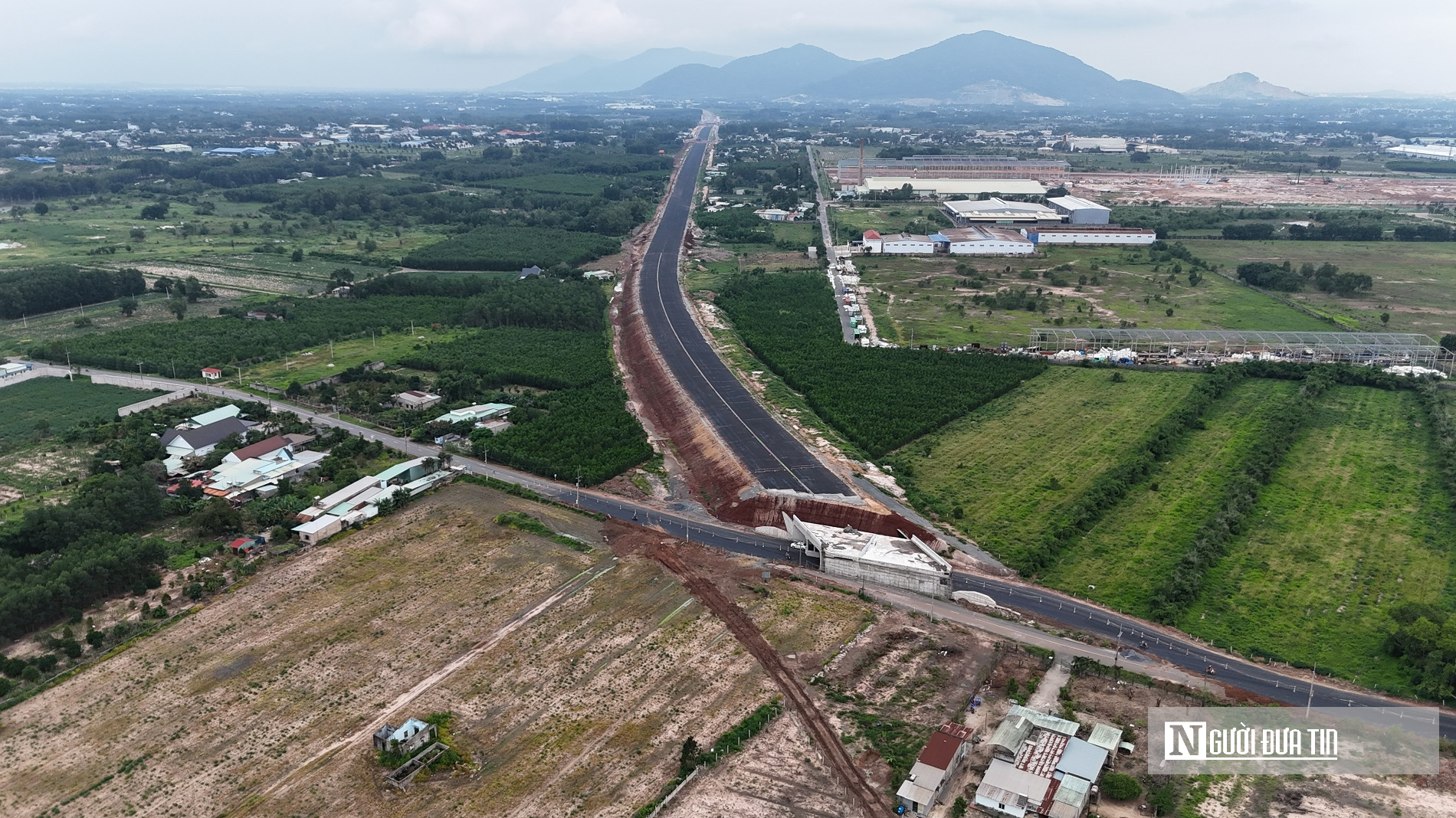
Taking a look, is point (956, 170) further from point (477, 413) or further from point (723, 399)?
point (477, 413)

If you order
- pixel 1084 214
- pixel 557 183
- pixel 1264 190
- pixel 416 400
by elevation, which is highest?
pixel 1264 190

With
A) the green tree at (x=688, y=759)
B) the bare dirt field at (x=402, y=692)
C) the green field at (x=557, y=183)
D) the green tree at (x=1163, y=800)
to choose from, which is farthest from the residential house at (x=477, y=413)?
the green field at (x=557, y=183)

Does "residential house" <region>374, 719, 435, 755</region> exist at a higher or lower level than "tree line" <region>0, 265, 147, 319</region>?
lower

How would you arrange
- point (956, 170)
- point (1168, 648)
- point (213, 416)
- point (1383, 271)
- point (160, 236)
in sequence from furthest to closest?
point (956, 170)
point (160, 236)
point (1383, 271)
point (213, 416)
point (1168, 648)

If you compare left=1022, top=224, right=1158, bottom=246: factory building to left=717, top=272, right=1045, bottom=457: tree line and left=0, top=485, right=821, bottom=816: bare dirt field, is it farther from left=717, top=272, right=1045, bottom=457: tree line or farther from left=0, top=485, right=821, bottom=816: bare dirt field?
left=0, top=485, right=821, bottom=816: bare dirt field

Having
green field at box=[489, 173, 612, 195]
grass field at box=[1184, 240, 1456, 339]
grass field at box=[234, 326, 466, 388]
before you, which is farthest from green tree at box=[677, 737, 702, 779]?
green field at box=[489, 173, 612, 195]

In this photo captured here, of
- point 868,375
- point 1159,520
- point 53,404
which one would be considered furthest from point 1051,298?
point 53,404

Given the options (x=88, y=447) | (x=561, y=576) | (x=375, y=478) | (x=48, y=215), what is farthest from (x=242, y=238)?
(x=561, y=576)

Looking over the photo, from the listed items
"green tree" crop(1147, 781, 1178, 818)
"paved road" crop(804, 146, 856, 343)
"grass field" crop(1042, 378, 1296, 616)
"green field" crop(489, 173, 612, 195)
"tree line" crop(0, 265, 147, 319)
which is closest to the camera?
"green tree" crop(1147, 781, 1178, 818)
